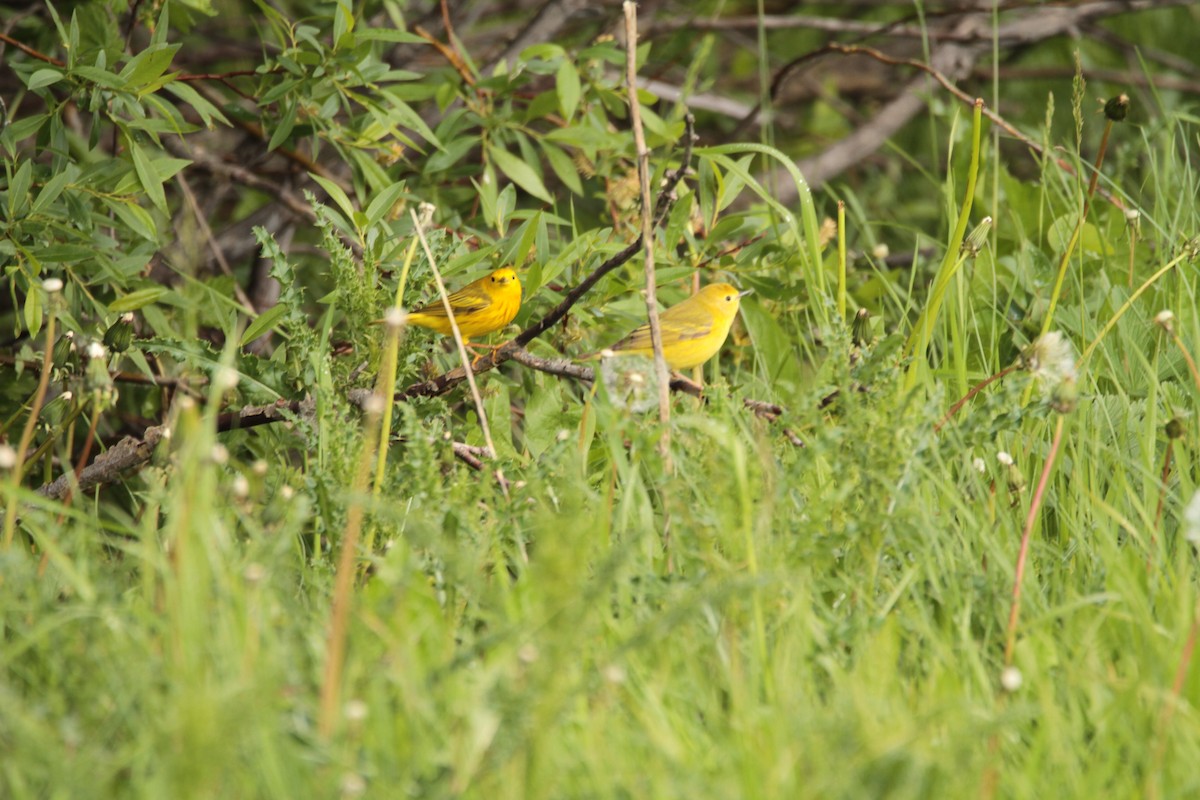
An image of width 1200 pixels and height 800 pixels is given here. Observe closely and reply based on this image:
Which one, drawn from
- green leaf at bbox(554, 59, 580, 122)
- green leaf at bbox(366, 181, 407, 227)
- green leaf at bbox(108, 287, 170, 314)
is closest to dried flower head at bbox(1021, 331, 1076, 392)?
green leaf at bbox(366, 181, 407, 227)

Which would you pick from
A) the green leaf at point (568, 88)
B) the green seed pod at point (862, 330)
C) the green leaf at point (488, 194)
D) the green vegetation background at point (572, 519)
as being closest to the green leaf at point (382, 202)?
the green vegetation background at point (572, 519)

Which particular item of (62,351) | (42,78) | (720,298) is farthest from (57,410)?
(720,298)

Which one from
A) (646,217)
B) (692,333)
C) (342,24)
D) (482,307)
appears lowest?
(692,333)

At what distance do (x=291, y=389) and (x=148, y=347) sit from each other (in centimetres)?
35

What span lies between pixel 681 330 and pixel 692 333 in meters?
0.05

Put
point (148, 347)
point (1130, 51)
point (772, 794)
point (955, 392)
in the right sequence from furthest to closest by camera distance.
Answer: point (1130, 51) → point (955, 392) → point (148, 347) → point (772, 794)

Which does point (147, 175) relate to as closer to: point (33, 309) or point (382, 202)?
point (33, 309)

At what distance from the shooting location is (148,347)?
247cm

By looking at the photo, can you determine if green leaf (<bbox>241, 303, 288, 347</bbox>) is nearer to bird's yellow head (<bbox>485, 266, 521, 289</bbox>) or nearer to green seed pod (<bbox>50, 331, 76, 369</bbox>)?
green seed pod (<bbox>50, 331, 76, 369</bbox>)

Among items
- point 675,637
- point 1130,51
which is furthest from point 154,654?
point 1130,51

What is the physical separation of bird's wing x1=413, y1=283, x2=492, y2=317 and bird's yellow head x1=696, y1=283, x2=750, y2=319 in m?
0.56

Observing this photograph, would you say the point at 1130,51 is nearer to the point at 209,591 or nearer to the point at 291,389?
the point at 291,389

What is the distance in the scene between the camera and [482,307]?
3.14m

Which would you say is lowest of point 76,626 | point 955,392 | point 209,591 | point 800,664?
A: point 955,392
